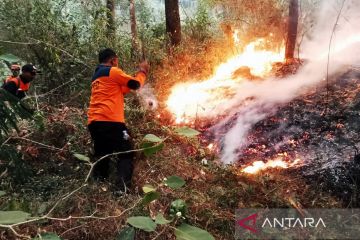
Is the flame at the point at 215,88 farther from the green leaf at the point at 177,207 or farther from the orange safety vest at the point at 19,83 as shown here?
the green leaf at the point at 177,207

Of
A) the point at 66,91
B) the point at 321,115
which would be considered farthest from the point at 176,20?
the point at 321,115

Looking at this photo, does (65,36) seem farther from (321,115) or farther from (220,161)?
(321,115)

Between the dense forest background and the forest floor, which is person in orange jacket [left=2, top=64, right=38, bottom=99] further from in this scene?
the forest floor

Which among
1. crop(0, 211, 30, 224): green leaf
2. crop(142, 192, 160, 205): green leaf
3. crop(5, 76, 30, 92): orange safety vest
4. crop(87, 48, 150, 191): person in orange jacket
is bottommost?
crop(0, 211, 30, 224): green leaf

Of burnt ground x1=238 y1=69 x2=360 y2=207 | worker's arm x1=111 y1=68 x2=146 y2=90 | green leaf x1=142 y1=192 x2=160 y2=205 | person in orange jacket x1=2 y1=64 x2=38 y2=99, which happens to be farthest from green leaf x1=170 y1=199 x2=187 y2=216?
person in orange jacket x1=2 y1=64 x2=38 y2=99

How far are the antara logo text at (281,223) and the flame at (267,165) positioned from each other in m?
1.25

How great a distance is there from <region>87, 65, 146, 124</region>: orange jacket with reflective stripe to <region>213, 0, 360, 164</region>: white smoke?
1.96m

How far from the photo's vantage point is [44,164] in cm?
564

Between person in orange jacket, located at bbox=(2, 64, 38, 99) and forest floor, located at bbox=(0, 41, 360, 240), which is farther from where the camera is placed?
person in orange jacket, located at bbox=(2, 64, 38, 99)

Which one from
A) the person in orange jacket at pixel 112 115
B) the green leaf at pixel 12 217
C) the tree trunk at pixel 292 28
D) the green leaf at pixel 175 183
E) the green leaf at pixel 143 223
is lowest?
the green leaf at pixel 143 223

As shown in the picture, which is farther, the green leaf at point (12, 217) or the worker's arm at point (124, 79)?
the worker's arm at point (124, 79)

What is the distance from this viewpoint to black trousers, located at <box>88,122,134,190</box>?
16.6ft

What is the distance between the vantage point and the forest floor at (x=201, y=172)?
4.14 m

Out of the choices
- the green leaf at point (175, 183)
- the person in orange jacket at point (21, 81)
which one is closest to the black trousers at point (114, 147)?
the green leaf at point (175, 183)
